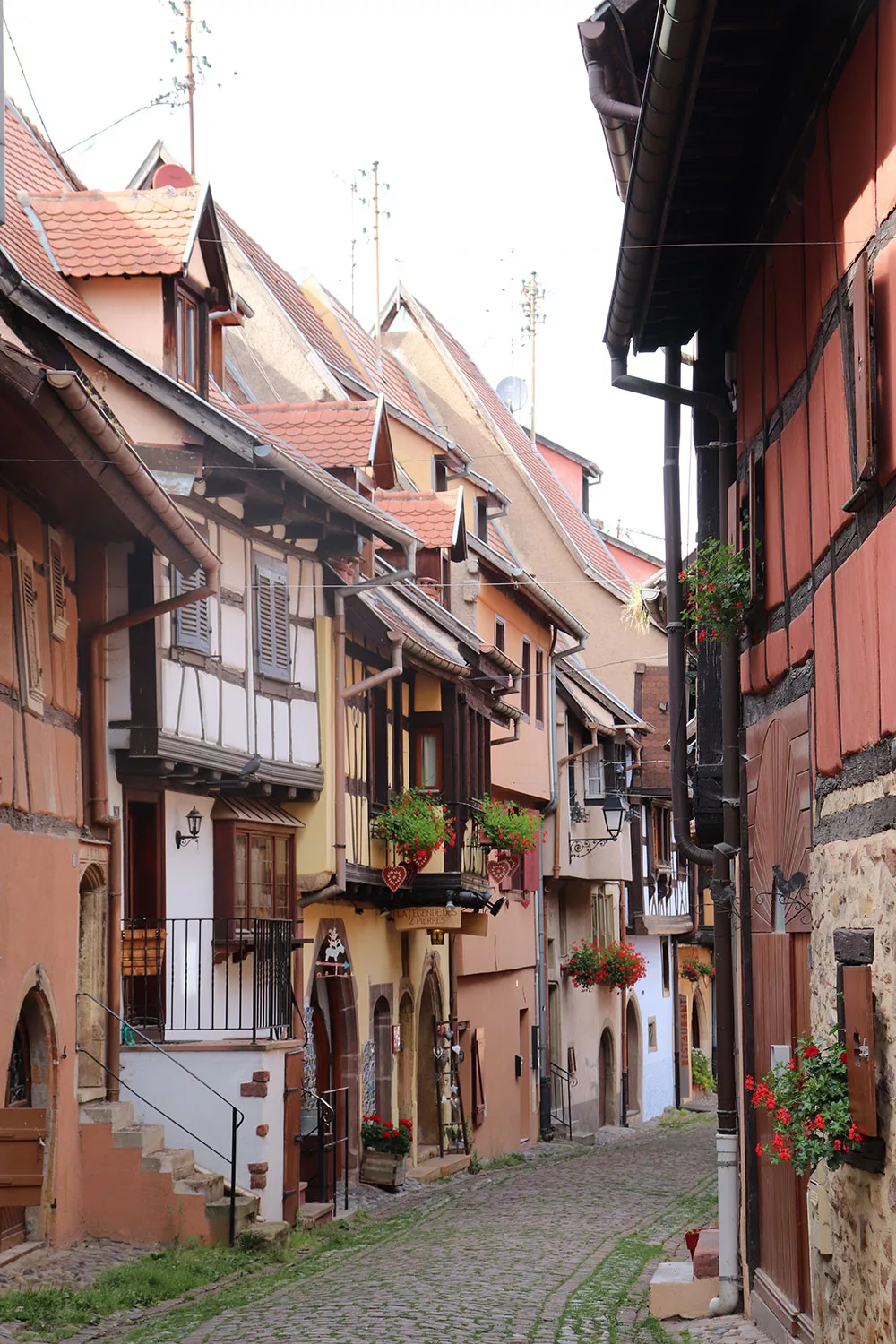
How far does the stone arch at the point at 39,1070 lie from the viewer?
42.3 ft

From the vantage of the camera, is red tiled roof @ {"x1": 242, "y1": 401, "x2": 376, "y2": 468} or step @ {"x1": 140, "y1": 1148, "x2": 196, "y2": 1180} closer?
step @ {"x1": 140, "y1": 1148, "x2": 196, "y2": 1180}

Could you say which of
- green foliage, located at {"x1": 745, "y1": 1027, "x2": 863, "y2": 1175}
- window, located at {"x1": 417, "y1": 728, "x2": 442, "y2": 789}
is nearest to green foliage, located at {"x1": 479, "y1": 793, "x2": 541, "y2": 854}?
window, located at {"x1": 417, "y1": 728, "x2": 442, "y2": 789}

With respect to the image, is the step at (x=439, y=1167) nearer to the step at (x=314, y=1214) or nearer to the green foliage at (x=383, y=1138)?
the green foliage at (x=383, y=1138)

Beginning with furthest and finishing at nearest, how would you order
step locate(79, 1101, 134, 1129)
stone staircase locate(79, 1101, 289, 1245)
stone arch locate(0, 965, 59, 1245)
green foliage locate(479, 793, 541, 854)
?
green foliage locate(479, 793, 541, 854) → step locate(79, 1101, 134, 1129) → stone staircase locate(79, 1101, 289, 1245) → stone arch locate(0, 965, 59, 1245)

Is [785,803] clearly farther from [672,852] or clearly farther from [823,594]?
[672,852]

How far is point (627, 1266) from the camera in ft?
45.8

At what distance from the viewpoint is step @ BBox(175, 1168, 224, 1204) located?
1409 cm

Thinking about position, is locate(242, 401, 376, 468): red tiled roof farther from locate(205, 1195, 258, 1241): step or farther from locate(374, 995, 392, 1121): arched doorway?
locate(205, 1195, 258, 1241): step

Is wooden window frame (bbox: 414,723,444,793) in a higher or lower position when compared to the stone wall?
higher

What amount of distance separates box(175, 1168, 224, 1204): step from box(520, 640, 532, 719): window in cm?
1688

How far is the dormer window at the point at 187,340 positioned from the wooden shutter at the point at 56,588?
3.29m

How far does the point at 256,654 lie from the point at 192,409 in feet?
8.72

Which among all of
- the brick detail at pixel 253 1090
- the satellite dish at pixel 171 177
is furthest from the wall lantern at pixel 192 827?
the satellite dish at pixel 171 177

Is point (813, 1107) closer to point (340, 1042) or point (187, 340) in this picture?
point (187, 340)
